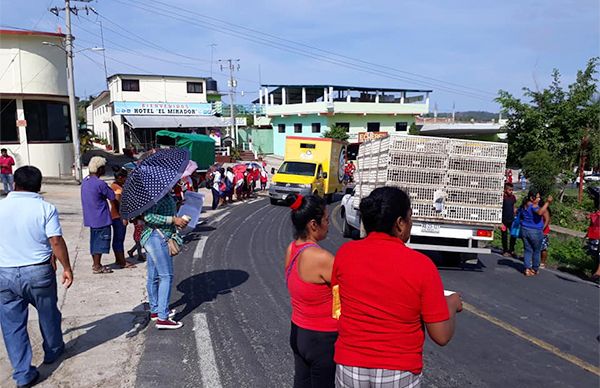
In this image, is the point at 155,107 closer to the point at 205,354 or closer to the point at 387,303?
the point at 205,354

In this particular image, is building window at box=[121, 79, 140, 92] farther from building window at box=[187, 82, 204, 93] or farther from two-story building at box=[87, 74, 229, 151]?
building window at box=[187, 82, 204, 93]

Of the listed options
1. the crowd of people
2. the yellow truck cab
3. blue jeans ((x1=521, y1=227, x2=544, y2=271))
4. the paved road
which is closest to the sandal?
the paved road

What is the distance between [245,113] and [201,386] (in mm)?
53721

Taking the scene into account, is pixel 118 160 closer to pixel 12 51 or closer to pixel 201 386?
pixel 12 51

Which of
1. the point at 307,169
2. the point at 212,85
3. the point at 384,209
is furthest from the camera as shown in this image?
the point at 212,85

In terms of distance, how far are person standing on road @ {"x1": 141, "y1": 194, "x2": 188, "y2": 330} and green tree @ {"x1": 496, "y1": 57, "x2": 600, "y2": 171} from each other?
1586cm

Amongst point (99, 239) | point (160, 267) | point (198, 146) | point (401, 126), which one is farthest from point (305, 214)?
point (401, 126)

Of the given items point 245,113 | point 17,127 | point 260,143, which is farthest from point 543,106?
point 245,113

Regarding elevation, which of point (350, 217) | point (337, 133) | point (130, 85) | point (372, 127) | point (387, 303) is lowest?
point (350, 217)

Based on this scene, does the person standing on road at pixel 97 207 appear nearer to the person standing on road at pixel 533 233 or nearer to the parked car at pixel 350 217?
the parked car at pixel 350 217

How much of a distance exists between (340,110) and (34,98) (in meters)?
27.0

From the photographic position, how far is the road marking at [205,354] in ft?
14.5

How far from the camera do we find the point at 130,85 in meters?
40.7

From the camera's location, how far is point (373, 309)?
2363mm
